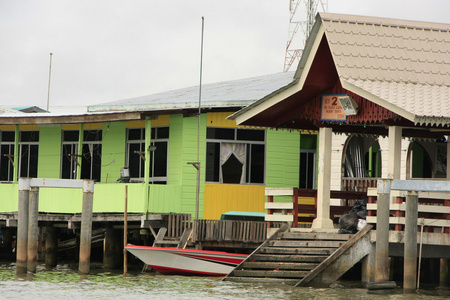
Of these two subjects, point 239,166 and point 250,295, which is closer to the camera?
point 250,295

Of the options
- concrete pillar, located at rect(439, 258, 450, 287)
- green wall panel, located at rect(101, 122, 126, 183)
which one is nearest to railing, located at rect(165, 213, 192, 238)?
green wall panel, located at rect(101, 122, 126, 183)

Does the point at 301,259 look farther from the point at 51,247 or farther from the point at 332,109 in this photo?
the point at 51,247

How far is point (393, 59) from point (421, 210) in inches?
140

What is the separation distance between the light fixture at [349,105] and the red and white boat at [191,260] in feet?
16.0

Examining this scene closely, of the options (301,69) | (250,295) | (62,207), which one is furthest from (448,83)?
(62,207)

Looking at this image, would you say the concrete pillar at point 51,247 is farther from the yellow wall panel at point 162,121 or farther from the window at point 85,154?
the yellow wall panel at point 162,121

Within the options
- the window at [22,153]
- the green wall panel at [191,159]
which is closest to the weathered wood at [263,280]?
the green wall panel at [191,159]

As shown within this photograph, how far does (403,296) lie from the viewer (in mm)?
19266

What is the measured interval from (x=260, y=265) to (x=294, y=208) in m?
2.03

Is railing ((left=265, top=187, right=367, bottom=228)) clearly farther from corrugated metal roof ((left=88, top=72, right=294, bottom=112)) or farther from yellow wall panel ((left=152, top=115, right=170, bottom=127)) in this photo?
yellow wall panel ((left=152, top=115, right=170, bottom=127))

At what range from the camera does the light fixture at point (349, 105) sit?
2167cm

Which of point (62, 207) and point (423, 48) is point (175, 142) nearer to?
point (62, 207)

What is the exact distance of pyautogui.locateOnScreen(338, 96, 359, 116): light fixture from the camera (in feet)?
71.1

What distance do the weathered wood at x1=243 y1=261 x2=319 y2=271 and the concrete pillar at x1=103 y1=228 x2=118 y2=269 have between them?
8.44 m
